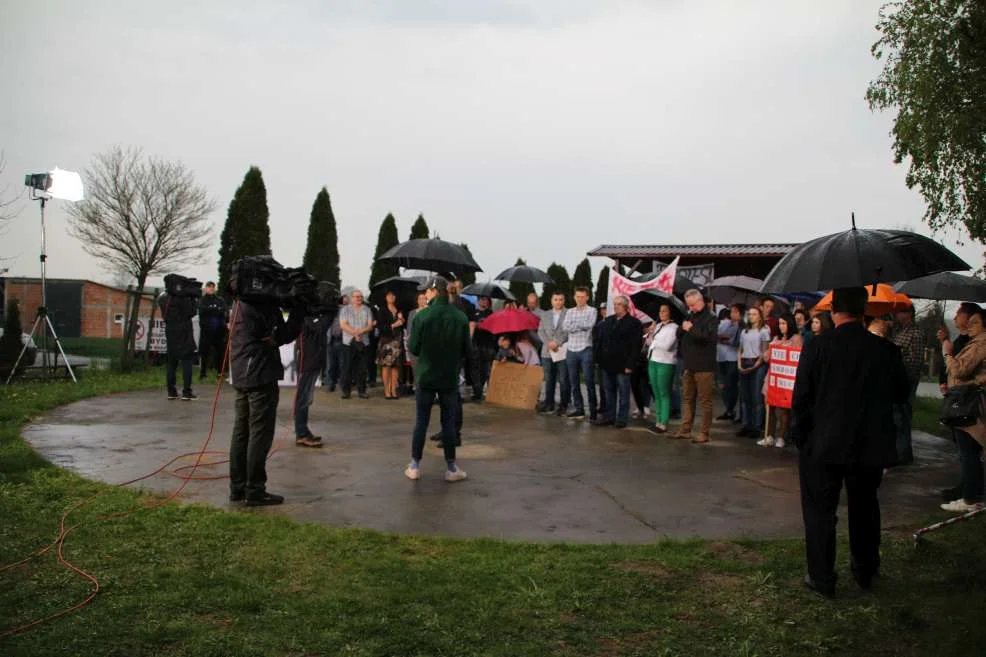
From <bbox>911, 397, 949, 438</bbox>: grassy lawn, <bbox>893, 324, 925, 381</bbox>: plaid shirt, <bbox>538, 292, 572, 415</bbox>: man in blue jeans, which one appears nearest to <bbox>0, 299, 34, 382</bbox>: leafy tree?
<bbox>538, 292, 572, 415</bbox>: man in blue jeans

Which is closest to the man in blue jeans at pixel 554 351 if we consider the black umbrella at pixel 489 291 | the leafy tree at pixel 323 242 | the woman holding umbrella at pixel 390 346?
the black umbrella at pixel 489 291

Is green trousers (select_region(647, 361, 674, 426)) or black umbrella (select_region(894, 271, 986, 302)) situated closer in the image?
black umbrella (select_region(894, 271, 986, 302))

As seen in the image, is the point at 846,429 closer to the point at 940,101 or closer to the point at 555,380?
the point at 555,380

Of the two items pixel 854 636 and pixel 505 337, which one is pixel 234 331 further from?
pixel 505 337

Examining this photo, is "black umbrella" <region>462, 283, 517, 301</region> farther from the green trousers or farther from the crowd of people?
the green trousers

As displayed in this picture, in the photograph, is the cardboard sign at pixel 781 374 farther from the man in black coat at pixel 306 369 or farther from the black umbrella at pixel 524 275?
the black umbrella at pixel 524 275

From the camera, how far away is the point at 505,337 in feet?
44.4

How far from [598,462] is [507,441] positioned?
5.30 ft

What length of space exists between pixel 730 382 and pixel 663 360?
2.02 metres

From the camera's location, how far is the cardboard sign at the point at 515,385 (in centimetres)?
1314

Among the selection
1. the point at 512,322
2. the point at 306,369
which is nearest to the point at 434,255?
the point at 512,322

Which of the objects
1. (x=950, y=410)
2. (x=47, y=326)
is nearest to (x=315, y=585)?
(x=950, y=410)

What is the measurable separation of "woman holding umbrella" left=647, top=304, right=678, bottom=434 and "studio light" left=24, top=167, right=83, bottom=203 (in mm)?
10599

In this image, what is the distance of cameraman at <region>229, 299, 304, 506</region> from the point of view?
6.46m
